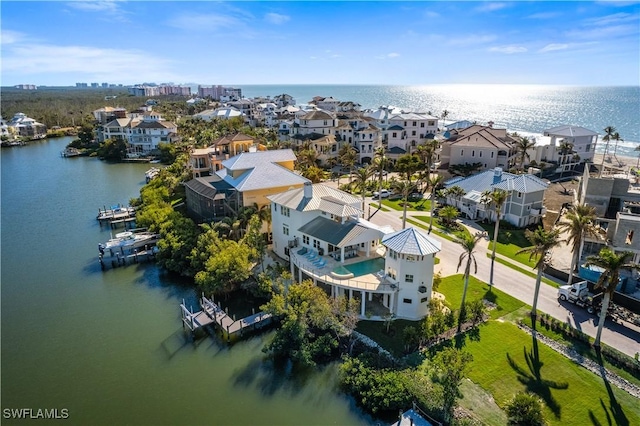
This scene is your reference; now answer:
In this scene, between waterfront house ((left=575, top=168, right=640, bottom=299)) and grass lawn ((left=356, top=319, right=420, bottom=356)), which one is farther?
waterfront house ((left=575, top=168, right=640, bottom=299))

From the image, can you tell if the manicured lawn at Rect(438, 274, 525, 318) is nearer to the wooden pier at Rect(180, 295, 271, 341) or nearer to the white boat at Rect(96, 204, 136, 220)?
the wooden pier at Rect(180, 295, 271, 341)

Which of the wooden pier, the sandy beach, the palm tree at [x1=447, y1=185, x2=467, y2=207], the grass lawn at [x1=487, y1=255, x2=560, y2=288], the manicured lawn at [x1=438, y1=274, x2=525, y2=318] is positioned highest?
the palm tree at [x1=447, y1=185, x2=467, y2=207]

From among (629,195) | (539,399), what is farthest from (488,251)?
(539,399)

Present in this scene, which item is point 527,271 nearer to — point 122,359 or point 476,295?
point 476,295

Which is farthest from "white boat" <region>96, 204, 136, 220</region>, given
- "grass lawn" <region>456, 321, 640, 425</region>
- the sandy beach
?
the sandy beach

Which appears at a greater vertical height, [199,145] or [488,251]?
[199,145]

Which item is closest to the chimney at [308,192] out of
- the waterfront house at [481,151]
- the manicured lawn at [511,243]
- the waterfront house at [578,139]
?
the manicured lawn at [511,243]

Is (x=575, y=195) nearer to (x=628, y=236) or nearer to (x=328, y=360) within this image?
(x=628, y=236)
